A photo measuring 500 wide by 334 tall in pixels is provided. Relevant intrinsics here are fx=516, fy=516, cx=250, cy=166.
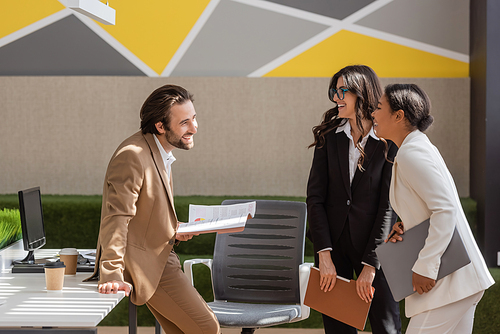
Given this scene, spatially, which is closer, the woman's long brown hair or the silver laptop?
the silver laptop

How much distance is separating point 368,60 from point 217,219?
275 centimetres

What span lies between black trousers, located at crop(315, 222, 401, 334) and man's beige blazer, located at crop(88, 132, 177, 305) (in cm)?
82

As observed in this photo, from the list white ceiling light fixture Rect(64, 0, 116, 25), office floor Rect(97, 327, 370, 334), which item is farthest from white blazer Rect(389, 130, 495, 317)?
office floor Rect(97, 327, 370, 334)

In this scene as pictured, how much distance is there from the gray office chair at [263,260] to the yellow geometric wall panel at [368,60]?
1835mm

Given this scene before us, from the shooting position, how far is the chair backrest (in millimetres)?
3051

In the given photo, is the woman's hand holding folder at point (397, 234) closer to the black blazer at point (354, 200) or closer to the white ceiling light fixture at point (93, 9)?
the black blazer at point (354, 200)

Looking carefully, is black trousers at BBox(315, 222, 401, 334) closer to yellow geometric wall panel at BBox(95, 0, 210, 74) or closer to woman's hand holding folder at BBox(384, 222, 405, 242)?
woman's hand holding folder at BBox(384, 222, 405, 242)

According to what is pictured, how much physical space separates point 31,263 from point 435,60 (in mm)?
3593

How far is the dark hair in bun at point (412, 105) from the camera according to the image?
204 centimetres

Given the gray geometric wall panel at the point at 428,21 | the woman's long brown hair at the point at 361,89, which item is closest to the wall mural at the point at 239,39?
the gray geometric wall panel at the point at 428,21

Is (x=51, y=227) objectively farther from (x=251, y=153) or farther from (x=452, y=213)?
(x=452, y=213)

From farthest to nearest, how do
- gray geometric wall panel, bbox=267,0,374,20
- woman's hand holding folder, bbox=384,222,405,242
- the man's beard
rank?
gray geometric wall panel, bbox=267,0,374,20 < the man's beard < woman's hand holding folder, bbox=384,222,405,242

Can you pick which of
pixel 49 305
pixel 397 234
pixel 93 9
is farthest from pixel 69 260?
pixel 397 234

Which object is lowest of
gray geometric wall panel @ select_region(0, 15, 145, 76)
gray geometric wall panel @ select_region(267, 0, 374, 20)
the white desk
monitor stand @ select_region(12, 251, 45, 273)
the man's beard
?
the white desk
